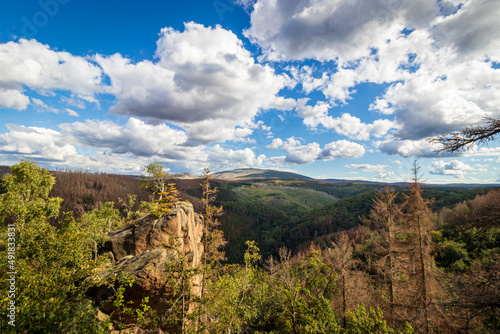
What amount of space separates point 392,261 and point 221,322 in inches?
614

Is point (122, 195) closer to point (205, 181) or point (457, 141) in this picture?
point (205, 181)

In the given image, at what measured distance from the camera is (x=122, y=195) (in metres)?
148

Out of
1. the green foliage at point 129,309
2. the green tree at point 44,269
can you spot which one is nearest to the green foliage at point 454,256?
the green foliage at point 129,309

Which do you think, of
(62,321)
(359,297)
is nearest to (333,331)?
(359,297)

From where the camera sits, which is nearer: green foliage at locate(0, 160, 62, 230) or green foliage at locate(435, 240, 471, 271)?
green foliage at locate(0, 160, 62, 230)

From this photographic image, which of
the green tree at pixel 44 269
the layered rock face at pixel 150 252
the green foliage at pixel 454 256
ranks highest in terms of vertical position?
the green tree at pixel 44 269

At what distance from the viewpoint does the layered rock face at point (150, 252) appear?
43.0 ft

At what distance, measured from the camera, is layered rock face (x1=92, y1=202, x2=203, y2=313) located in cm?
1309

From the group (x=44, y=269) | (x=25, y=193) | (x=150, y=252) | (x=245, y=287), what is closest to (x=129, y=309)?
(x=44, y=269)

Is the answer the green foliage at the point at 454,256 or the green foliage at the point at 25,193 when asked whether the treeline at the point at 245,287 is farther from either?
the green foliage at the point at 454,256

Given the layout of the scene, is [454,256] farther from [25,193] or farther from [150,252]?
[25,193]

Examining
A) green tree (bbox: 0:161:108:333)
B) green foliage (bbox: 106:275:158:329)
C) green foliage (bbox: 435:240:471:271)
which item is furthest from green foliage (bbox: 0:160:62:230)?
green foliage (bbox: 435:240:471:271)

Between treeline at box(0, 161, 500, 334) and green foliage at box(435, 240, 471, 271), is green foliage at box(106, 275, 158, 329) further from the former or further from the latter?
green foliage at box(435, 240, 471, 271)

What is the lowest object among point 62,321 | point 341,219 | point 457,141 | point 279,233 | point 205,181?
point 279,233
